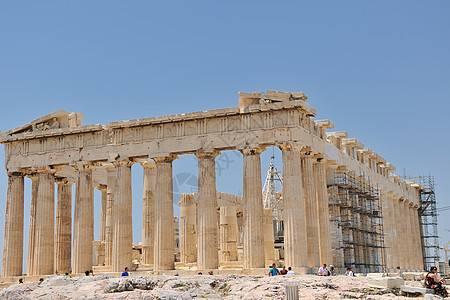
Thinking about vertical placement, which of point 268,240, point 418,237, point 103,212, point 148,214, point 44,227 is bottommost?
point 268,240

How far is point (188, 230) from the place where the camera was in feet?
148

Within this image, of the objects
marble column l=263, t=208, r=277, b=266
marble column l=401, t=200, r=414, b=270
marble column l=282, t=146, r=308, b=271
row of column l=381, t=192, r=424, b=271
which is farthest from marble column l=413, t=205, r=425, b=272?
marble column l=282, t=146, r=308, b=271

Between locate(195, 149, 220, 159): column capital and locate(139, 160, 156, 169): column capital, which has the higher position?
locate(139, 160, 156, 169): column capital

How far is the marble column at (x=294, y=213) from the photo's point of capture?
32656mm

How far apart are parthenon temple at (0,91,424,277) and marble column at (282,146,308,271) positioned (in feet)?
0.18

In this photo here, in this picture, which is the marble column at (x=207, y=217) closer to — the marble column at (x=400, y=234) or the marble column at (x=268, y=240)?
the marble column at (x=268, y=240)

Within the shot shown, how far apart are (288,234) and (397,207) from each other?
22063mm

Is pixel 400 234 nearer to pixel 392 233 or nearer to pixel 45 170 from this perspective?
pixel 392 233

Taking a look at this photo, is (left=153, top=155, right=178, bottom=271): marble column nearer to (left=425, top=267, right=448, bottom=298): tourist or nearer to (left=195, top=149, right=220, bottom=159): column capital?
(left=195, top=149, right=220, bottom=159): column capital

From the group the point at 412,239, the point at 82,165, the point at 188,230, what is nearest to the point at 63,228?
the point at 82,165

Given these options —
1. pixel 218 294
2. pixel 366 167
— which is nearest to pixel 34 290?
pixel 218 294

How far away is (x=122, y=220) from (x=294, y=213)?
10.8 metres

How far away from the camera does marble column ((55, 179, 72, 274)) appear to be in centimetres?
3984

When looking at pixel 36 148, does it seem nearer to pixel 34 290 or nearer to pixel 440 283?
pixel 34 290
